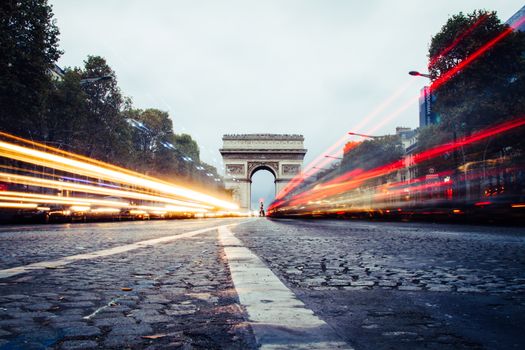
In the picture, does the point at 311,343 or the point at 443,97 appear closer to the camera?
the point at 311,343

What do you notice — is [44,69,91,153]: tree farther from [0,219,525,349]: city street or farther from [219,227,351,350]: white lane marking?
[219,227,351,350]: white lane marking

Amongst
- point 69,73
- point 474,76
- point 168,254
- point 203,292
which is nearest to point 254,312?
point 203,292

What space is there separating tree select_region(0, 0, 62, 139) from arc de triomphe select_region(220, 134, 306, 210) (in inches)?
2268

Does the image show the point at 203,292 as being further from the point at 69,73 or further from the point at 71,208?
the point at 69,73

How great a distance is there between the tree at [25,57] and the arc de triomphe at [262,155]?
57.6 meters

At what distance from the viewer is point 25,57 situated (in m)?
27.9

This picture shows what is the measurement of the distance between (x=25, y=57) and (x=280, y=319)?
2961 centimetres

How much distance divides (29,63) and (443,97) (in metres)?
25.9

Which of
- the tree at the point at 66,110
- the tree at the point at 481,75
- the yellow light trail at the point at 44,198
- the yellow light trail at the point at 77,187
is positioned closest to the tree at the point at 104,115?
the tree at the point at 66,110

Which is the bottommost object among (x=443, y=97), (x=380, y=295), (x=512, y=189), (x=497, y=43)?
(x=380, y=295)

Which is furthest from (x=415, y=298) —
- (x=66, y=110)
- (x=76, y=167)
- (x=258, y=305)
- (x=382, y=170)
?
(x=382, y=170)

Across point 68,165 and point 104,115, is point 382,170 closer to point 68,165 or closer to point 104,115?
point 104,115

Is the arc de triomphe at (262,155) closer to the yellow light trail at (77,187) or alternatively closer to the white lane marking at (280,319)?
the yellow light trail at (77,187)

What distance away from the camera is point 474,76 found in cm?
3278
